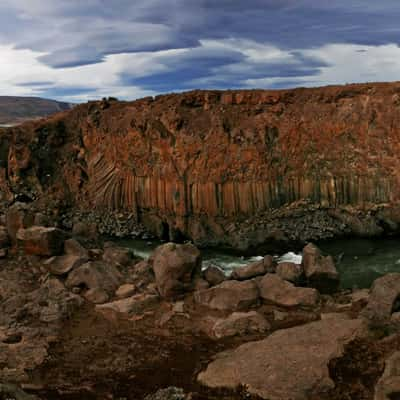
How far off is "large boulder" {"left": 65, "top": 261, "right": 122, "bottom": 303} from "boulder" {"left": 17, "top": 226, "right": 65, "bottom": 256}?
1.66 meters

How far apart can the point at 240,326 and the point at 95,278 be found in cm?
531

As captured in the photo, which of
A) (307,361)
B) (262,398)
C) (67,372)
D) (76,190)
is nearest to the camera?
(262,398)

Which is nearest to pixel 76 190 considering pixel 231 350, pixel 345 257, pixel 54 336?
pixel 345 257

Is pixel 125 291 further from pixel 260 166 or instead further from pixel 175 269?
pixel 260 166

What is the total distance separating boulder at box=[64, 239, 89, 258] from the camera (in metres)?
15.9

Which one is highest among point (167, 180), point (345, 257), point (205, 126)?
point (205, 126)

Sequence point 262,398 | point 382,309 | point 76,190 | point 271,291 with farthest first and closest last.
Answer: point 76,190, point 271,291, point 382,309, point 262,398

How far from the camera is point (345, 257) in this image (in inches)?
961

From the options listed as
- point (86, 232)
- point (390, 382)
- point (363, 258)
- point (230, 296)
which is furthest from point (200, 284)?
point (363, 258)

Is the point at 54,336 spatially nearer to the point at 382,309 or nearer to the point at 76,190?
the point at 382,309

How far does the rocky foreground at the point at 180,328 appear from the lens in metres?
8.46

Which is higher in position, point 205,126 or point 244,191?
point 205,126

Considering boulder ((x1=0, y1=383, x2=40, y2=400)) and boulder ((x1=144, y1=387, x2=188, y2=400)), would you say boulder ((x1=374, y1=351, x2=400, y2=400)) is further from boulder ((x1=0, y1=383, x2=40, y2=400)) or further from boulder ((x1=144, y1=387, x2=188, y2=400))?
boulder ((x1=0, y1=383, x2=40, y2=400))

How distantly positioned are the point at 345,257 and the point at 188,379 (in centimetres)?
1738
